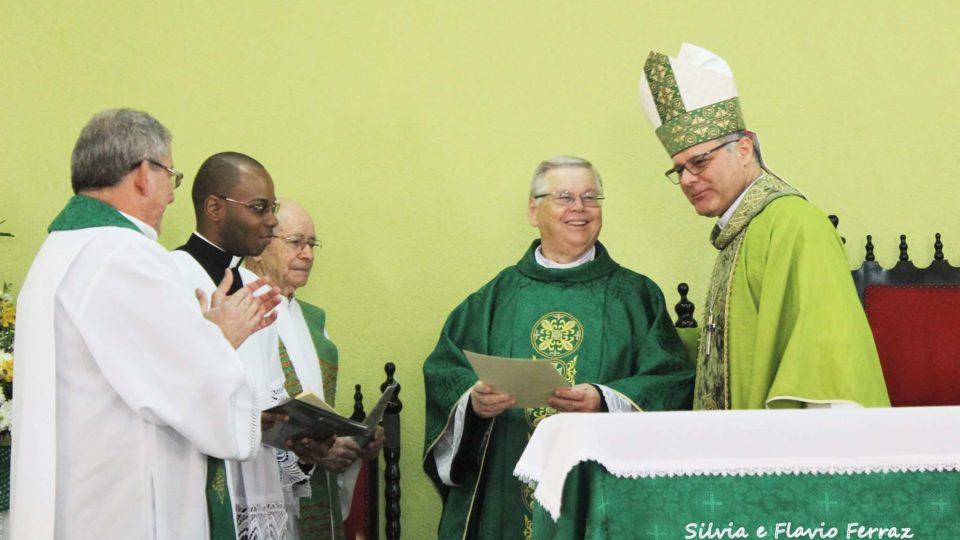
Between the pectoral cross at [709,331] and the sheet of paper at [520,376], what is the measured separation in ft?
1.54

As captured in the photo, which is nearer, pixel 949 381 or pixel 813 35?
pixel 949 381

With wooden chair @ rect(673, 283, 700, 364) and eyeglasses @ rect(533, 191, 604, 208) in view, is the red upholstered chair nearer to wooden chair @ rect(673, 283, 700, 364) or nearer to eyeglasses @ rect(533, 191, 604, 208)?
wooden chair @ rect(673, 283, 700, 364)

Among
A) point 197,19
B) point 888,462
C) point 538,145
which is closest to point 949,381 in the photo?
point 538,145

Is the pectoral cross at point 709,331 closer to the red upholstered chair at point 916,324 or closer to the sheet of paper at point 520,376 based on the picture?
the sheet of paper at point 520,376

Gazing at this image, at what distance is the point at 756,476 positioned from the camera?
2.43 meters

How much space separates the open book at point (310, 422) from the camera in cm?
371

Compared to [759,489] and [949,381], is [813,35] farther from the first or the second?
[759,489]

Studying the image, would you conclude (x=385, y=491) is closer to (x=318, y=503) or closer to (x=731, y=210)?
(x=318, y=503)

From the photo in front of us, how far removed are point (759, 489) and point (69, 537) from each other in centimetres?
198

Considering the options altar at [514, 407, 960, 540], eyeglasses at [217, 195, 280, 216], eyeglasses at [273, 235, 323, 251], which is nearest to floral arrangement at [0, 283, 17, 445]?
eyeglasses at [217, 195, 280, 216]

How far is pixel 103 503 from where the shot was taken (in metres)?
3.36

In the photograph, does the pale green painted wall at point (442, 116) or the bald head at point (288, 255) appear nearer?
the bald head at point (288, 255)

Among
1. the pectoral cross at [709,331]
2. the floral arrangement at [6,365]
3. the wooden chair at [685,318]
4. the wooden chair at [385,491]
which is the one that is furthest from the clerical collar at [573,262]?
the floral arrangement at [6,365]

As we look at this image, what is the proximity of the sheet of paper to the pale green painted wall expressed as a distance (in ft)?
5.19
